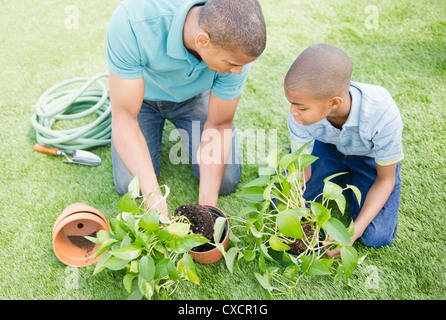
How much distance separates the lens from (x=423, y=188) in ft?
5.66

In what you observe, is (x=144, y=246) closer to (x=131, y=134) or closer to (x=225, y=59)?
(x=131, y=134)

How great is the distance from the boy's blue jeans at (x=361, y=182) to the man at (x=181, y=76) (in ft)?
1.27

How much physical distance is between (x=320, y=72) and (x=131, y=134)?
0.77 m

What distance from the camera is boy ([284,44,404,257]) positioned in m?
1.21

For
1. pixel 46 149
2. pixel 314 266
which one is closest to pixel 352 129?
pixel 314 266

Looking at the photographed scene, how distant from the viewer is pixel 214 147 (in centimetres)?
165

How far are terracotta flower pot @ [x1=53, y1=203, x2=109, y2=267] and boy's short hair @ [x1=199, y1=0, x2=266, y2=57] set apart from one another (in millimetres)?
804

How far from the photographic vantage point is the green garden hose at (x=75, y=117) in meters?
1.93

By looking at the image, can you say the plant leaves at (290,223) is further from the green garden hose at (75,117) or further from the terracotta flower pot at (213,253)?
the green garden hose at (75,117)

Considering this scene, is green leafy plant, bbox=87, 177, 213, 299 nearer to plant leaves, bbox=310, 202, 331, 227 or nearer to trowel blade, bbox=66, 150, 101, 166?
plant leaves, bbox=310, 202, 331, 227

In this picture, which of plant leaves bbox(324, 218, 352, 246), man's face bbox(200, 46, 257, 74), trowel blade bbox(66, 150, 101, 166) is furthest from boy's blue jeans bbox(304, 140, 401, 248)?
trowel blade bbox(66, 150, 101, 166)
